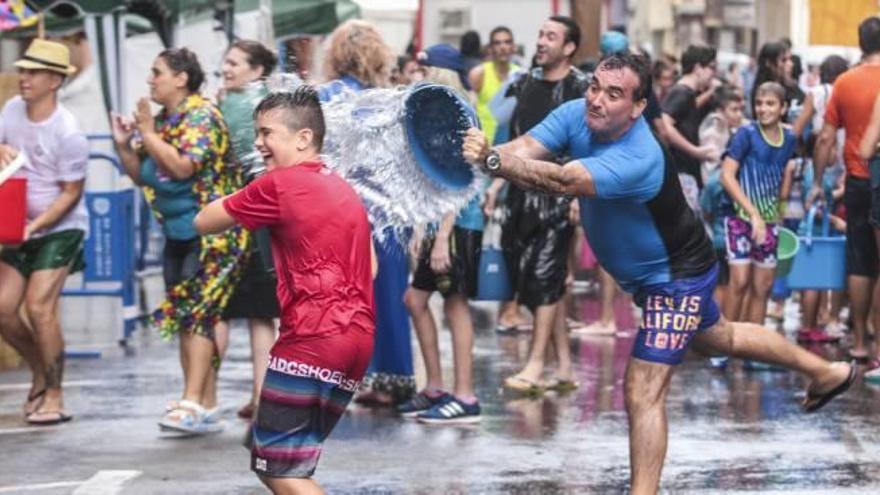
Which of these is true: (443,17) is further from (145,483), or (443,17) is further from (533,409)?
(145,483)

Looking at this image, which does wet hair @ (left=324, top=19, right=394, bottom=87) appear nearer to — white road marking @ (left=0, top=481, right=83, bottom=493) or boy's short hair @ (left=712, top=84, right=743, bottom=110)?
white road marking @ (left=0, top=481, right=83, bottom=493)

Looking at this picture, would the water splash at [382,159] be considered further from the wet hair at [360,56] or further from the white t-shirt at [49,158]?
the white t-shirt at [49,158]

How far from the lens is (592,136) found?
7.82m

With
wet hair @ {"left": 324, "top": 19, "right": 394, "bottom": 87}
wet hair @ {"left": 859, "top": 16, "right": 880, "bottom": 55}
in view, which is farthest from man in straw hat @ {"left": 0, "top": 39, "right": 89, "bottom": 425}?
wet hair @ {"left": 859, "top": 16, "right": 880, "bottom": 55}

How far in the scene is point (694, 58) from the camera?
15508 millimetres

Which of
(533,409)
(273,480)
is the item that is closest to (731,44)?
(533,409)

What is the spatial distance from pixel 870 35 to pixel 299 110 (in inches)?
249

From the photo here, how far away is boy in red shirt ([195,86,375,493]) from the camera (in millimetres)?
6855

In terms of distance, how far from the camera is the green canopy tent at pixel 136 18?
15.0 m

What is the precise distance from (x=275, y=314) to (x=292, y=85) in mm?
3097

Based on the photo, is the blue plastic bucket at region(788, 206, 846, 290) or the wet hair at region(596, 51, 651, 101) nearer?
the wet hair at region(596, 51, 651, 101)

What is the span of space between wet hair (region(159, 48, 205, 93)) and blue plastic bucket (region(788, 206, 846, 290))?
467 cm

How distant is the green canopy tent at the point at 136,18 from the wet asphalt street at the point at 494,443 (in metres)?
3.43

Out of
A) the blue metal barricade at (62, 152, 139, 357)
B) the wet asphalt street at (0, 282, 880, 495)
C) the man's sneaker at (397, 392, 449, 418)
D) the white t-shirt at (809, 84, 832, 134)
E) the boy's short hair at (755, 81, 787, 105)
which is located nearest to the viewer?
the wet asphalt street at (0, 282, 880, 495)
